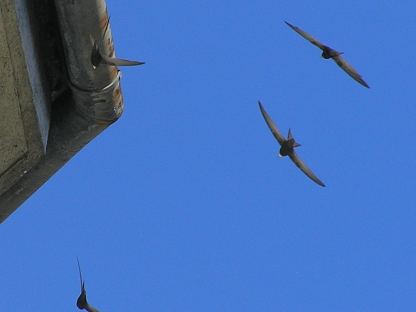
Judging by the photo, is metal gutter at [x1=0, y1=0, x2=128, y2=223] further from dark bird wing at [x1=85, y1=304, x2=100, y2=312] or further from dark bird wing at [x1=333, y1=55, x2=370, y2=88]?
dark bird wing at [x1=333, y1=55, x2=370, y2=88]

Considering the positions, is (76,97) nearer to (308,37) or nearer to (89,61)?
(89,61)

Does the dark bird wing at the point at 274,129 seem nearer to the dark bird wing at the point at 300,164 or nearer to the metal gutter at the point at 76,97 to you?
the dark bird wing at the point at 300,164

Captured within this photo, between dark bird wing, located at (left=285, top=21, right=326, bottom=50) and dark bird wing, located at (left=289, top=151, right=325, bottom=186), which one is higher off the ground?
dark bird wing, located at (left=285, top=21, right=326, bottom=50)

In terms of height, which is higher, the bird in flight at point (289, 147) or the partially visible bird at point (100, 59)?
the partially visible bird at point (100, 59)

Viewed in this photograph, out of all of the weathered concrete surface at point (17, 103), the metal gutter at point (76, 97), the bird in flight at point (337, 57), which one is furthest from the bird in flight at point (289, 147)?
the weathered concrete surface at point (17, 103)

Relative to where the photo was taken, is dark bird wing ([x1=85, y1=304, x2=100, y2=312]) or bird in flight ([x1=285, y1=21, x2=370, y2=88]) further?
bird in flight ([x1=285, y1=21, x2=370, y2=88])

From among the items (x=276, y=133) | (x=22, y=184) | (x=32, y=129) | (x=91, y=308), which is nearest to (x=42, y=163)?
(x=22, y=184)

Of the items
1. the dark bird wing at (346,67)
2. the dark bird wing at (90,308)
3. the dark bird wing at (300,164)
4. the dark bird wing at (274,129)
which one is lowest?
the dark bird wing at (90,308)

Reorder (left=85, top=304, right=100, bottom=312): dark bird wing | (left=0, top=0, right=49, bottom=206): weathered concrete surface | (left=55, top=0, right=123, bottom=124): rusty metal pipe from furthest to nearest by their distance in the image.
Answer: (left=85, top=304, right=100, bottom=312): dark bird wing, (left=55, top=0, right=123, bottom=124): rusty metal pipe, (left=0, top=0, right=49, bottom=206): weathered concrete surface

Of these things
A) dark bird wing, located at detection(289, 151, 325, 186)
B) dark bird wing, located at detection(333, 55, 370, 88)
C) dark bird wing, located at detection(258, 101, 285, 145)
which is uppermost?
dark bird wing, located at detection(333, 55, 370, 88)

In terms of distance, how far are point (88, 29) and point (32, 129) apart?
31.4 inches

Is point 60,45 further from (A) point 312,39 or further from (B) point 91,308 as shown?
(A) point 312,39

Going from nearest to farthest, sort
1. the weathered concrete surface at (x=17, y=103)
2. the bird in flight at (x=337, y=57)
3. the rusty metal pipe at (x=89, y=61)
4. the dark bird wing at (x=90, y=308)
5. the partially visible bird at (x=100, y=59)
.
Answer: the weathered concrete surface at (x=17, y=103) → the rusty metal pipe at (x=89, y=61) → the partially visible bird at (x=100, y=59) → the dark bird wing at (x=90, y=308) → the bird in flight at (x=337, y=57)

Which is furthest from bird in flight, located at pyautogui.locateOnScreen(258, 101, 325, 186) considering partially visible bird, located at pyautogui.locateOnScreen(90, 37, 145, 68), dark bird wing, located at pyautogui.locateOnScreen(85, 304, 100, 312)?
partially visible bird, located at pyautogui.locateOnScreen(90, 37, 145, 68)
